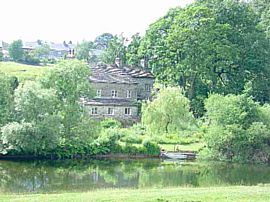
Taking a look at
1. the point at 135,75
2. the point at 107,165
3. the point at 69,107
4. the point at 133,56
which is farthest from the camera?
the point at 133,56

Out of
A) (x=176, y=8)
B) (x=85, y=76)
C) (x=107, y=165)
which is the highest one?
(x=176, y=8)

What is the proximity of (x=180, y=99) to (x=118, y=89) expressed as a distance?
14.6 m

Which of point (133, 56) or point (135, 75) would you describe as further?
point (133, 56)

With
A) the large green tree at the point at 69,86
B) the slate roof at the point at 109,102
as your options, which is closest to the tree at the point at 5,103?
the large green tree at the point at 69,86

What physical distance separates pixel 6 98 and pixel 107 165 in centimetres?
877

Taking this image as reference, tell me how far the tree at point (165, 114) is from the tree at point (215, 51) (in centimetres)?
1202

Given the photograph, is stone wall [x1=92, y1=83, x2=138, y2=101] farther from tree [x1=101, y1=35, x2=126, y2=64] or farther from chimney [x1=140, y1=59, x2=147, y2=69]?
tree [x1=101, y1=35, x2=126, y2=64]

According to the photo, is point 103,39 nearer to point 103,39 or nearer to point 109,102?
point 103,39

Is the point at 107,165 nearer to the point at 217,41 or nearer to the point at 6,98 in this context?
the point at 6,98

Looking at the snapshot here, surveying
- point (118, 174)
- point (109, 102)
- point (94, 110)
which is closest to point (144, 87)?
point (109, 102)

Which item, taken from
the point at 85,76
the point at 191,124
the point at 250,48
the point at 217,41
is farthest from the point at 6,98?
the point at 250,48

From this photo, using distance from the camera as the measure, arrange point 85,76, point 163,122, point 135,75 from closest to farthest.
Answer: point 85,76 → point 163,122 → point 135,75

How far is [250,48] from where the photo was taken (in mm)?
59438

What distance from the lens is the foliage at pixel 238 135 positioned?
39812 mm
